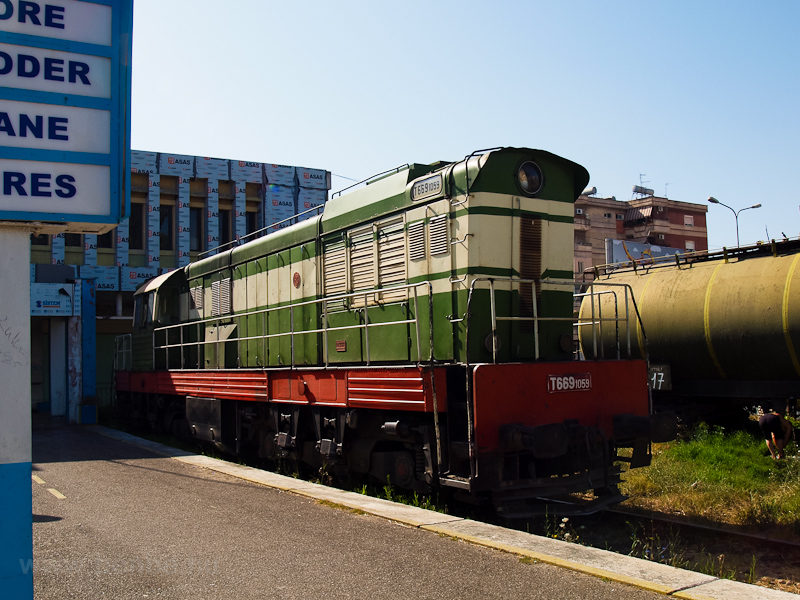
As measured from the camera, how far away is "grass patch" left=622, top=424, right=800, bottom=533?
8.27 m

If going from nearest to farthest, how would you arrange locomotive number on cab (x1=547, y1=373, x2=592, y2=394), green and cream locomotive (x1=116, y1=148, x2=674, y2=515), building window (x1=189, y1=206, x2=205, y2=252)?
green and cream locomotive (x1=116, y1=148, x2=674, y2=515), locomotive number on cab (x1=547, y1=373, x2=592, y2=394), building window (x1=189, y1=206, x2=205, y2=252)

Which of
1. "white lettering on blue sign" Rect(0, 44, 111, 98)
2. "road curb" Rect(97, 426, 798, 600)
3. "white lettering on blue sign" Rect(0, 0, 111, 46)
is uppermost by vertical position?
"white lettering on blue sign" Rect(0, 0, 111, 46)

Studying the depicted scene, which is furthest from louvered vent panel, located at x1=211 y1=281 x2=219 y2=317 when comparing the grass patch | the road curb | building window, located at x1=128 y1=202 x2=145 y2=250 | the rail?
building window, located at x1=128 y1=202 x2=145 y2=250

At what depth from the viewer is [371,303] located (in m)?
9.26

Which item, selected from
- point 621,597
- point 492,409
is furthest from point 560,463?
point 621,597

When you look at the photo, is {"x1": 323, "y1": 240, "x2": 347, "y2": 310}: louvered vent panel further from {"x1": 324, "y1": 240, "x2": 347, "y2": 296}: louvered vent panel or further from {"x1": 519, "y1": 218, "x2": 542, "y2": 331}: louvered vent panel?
{"x1": 519, "y1": 218, "x2": 542, "y2": 331}: louvered vent panel

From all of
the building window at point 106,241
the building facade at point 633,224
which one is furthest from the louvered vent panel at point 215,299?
the building facade at point 633,224

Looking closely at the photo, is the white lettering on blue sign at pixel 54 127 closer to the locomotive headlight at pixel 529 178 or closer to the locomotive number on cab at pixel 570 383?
the locomotive number on cab at pixel 570 383

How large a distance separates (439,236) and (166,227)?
2004 cm

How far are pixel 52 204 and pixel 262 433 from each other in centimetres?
848

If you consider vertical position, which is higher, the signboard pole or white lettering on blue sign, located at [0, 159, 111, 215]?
white lettering on blue sign, located at [0, 159, 111, 215]

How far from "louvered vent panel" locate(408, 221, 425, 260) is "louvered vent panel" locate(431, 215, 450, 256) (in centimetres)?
19

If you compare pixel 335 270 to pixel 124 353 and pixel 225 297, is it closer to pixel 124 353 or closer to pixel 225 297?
pixel 225 297

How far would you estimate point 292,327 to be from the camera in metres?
10.5
